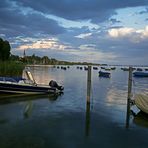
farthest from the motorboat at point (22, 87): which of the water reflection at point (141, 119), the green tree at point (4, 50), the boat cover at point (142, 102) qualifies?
the green tree at point (4, 50)

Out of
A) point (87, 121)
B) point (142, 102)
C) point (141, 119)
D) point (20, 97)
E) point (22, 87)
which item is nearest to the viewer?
point (87, 121)

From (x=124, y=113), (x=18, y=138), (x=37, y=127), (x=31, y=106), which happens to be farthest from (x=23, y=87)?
(x=18, y=138)

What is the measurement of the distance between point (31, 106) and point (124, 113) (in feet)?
25.1

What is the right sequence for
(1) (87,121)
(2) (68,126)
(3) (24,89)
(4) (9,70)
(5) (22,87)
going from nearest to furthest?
(2) (68,126)
(1) (87,121)
(5) (22,87)
(3) (24,89)
(4) (9,70)

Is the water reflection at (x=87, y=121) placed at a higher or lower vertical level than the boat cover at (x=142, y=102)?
lower

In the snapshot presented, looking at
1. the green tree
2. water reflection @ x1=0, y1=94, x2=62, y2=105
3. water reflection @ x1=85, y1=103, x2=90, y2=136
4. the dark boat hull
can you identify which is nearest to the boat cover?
water reflection @ x1=85, y1=103, x2=90, y2=136

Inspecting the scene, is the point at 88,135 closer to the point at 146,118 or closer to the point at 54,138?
the point at 54,138

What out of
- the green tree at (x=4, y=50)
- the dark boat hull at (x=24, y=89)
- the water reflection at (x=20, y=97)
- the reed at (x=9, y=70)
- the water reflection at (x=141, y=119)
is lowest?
the water reflection at (x=141, y=119)

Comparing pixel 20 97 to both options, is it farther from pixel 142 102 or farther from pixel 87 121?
pixel 142 102

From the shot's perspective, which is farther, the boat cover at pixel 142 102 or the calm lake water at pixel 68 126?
the boat cover at pixel 142 102

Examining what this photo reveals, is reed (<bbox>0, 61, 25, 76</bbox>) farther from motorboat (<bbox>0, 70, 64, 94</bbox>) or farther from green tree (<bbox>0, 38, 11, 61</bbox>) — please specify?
green tree (<bbox>0, 38, 11, 61</bbox>)

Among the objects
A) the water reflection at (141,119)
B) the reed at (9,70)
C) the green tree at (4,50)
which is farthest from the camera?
the green tree at (4,50)

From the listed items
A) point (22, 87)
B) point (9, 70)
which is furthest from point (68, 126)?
point (9, 70)

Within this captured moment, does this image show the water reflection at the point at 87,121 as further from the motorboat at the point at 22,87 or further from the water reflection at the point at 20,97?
the motorboat at the point at 22,87
